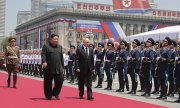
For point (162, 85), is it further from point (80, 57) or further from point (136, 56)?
point (80, 57)

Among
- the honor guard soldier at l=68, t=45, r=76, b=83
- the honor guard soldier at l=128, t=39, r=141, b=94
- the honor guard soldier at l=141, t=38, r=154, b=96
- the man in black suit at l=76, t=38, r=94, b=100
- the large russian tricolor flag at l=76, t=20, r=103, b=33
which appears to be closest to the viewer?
the man in black suit at l=76, t=38, r=94, b=100

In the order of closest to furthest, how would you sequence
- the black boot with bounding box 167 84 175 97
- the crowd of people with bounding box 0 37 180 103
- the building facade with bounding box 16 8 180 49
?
the crowd of people with bounding box 0 37 180 103
the black boot with bounding box 167 84 175 97
the building facade with bounding box 16 8 180 49

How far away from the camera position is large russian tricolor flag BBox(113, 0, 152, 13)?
83.8 metres

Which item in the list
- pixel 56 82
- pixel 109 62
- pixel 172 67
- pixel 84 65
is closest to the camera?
pixel 56 82

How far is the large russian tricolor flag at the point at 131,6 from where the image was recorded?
275ft

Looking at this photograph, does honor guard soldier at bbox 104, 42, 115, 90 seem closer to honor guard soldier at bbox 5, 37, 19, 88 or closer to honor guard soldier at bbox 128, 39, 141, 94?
honor guard soldier at bbox 128, 39, 141, 94

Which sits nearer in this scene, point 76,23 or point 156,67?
point 156,67

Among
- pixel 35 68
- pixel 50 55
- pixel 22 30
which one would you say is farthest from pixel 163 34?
pixel 22 30

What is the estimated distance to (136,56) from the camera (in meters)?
13.7

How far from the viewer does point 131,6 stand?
87.1 metres

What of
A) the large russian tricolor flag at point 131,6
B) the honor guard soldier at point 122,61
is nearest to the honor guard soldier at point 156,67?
the honor guard soldier at point 122,61

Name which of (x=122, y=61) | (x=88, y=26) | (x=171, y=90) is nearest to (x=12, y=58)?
(x=122, y=61)

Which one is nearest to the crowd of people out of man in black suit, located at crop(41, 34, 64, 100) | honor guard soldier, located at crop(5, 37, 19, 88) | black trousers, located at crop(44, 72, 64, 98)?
honor guard soldier, located at crop(5, 37, 19, 88)

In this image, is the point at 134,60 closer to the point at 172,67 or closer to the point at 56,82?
the point at 172,67
